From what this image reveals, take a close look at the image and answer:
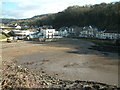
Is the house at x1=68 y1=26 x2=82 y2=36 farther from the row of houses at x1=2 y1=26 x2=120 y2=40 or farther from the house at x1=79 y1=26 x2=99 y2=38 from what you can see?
the house at x1=79 y1=26 x2=99 y2=38

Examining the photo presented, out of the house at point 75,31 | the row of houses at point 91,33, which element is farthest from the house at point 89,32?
the house at point 75,31

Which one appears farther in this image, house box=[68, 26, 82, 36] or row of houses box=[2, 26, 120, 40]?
house box=[68, 26, 82, 36]

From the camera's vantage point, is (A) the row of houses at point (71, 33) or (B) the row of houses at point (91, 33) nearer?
(B) the row of houses at point (91, 33)

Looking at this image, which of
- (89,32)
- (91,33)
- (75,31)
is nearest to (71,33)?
(75,31)

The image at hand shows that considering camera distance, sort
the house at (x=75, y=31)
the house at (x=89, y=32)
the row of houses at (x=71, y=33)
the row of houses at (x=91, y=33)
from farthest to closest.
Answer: the house at (x=75, y=31) → the house at (x=89, y=32) → the row of houses at (x=71, y=33) → the row of houses at (x=91, y=33)

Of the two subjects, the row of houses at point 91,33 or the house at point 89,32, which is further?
the house at point 89,32

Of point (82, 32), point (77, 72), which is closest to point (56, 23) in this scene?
point (82, 32)

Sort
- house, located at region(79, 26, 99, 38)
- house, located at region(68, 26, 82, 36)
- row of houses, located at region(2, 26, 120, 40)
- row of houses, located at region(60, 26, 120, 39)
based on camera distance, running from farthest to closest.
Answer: house, located at region(68, 26, 82, 36) → house, located at region(79, 26, 99, 38) → row of houses, located at region(2, 26, 120, 40) → row of houses, located at region(60, 26, 120, 39)

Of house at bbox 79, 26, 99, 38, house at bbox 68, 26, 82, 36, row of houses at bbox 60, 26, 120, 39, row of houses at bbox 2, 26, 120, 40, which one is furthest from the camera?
house at bbox 68, 26, 82, 36

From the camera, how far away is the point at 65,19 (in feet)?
165

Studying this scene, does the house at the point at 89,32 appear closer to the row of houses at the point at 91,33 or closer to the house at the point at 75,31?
the row of houses at the point at 91,33

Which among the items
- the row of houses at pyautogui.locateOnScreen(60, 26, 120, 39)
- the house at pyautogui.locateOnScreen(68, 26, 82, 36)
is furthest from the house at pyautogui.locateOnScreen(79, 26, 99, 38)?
Result: the house at pyautogui.locateOnScreen(68, 26, 82, 36)

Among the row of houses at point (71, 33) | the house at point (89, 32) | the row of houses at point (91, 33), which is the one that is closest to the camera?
the row of houses at point (91, 33)

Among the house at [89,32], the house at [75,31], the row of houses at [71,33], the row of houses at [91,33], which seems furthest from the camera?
the house at [75,31]
